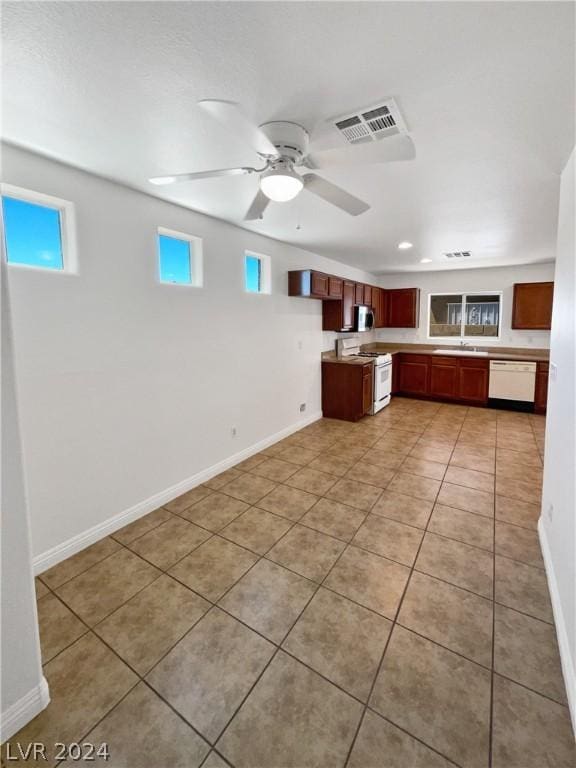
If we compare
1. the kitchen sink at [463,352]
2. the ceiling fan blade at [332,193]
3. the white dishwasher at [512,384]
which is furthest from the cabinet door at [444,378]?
the ceiling fan blade at [332,193]

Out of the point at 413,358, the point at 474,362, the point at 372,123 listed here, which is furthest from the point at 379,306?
the point at 372,123

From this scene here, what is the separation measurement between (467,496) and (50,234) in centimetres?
375

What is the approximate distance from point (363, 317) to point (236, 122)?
15.5ft

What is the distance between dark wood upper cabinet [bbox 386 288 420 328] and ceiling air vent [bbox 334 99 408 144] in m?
5.33

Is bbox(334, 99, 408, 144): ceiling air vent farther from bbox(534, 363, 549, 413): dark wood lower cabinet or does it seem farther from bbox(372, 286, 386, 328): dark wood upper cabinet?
bbox(534, 363, 549, 413): dark wood lower cabinet

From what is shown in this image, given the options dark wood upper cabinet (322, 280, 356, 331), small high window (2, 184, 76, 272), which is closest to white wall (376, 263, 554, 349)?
dark wood upper cabinet (322, 280, 356, 331)

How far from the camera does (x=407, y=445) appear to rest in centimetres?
422

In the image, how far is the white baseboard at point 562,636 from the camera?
136 cm

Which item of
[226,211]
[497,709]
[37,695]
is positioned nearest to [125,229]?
[226,211]

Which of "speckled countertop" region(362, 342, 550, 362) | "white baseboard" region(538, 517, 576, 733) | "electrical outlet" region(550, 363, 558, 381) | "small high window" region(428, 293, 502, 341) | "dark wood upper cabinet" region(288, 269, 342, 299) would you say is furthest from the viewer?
"small high window" region(428, 293, 502, 341)

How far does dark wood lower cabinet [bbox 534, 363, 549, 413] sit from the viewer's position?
532 centimetres

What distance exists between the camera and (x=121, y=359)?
100 inches

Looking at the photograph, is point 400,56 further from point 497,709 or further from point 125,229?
point 497,709

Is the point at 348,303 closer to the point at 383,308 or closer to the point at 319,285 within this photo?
the point at 319,285
